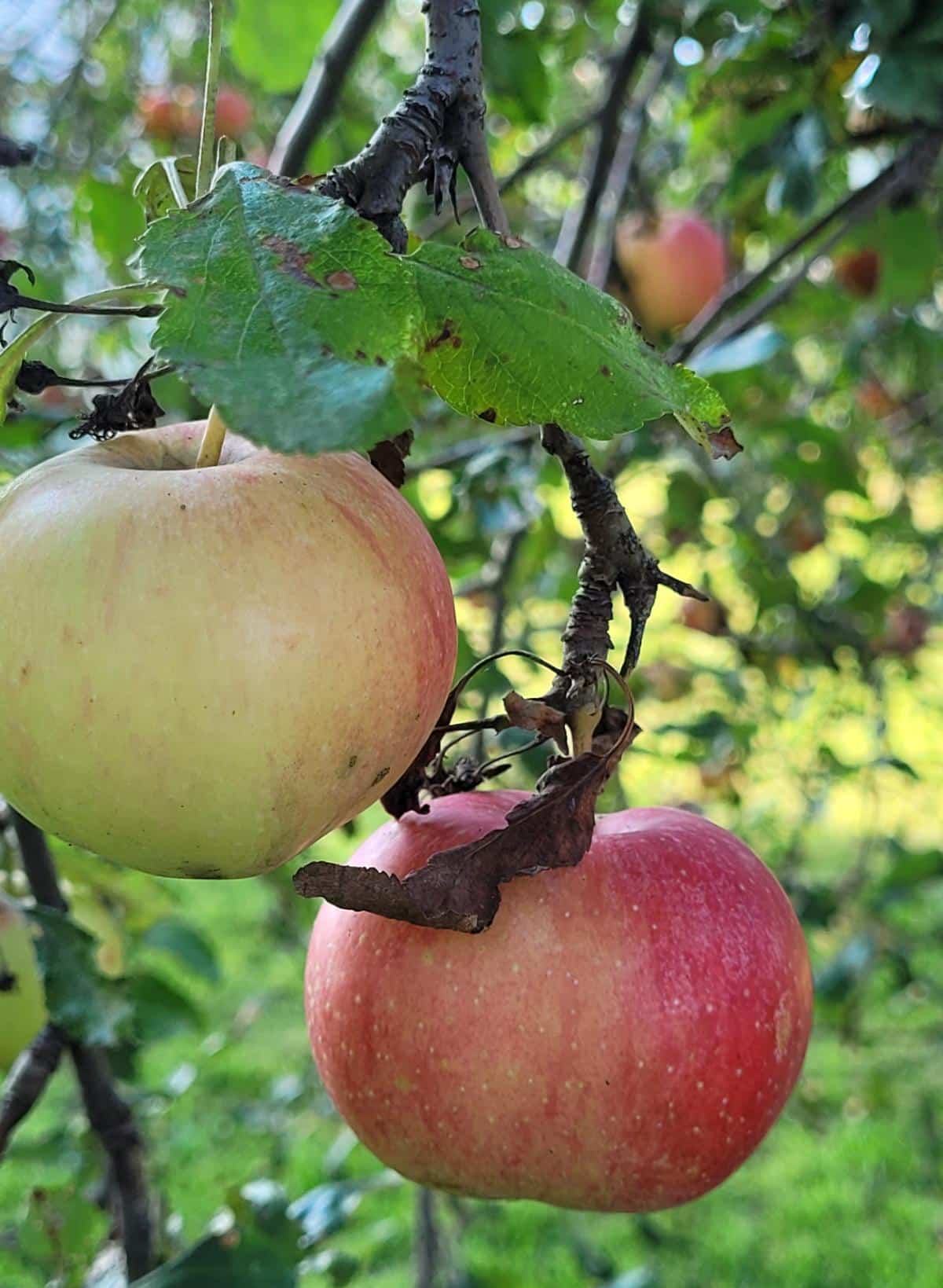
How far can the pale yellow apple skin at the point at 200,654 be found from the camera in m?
0.51

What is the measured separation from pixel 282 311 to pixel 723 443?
21 cm

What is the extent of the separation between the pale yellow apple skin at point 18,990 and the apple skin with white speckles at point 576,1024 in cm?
55

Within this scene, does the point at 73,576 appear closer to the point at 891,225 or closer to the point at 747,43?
the point at 747,43

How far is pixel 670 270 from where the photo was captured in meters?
2.04

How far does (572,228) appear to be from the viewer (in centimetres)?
148

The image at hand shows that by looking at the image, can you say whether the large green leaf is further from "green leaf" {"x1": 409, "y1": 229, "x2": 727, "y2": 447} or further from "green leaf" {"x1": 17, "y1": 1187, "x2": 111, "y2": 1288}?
"green leaf" {"x1": 17, "y1": 1187, "x2": 111, "y2": 1288}

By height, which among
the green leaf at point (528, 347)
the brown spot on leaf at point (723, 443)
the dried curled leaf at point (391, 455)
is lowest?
the dried curled leaf at point (391, 455)

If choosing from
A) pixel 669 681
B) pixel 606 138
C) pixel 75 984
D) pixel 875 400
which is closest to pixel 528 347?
pixel 75 984

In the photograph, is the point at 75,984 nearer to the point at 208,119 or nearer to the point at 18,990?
the point at 18,990

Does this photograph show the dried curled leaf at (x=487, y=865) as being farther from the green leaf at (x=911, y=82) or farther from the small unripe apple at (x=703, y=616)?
the small unripe apple at (x=703, y=616)

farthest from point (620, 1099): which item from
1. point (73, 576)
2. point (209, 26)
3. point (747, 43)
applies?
point (747, 43)

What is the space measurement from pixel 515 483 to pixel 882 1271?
1675 mm

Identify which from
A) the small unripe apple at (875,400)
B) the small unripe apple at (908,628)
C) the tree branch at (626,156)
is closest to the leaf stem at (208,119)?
the tree branch at (626,156)

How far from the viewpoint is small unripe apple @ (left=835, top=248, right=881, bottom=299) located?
2133 millimetres
